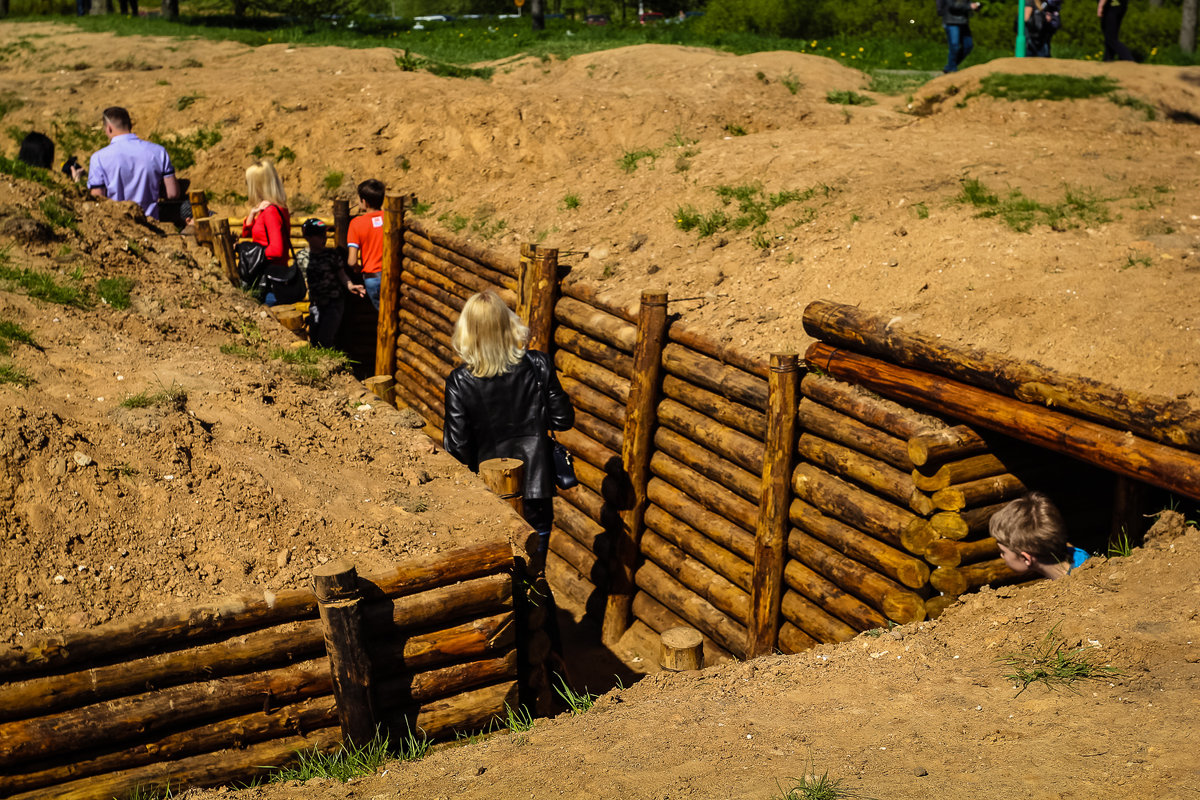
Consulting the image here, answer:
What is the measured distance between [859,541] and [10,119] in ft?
51.2

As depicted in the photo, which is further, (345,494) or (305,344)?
(305,344)

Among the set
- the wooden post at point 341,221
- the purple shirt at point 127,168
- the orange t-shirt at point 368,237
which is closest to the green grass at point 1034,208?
the orange t-shirt at point 368,237

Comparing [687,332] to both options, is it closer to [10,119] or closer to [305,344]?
[305,344]

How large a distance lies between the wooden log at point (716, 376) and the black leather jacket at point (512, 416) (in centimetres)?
147

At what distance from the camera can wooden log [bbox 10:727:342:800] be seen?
14.4 ft

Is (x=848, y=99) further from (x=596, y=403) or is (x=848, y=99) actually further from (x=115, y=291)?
(x=115, y=291)

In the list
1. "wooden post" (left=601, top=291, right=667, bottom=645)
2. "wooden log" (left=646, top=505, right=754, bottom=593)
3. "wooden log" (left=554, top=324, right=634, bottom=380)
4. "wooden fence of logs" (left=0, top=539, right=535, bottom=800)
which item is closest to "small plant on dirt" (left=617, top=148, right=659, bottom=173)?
"wooden log" (left=554, top=324, right=634, bottom=380)

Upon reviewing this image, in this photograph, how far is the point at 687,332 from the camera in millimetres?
8258

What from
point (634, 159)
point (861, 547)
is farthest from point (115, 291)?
point (634, 159)

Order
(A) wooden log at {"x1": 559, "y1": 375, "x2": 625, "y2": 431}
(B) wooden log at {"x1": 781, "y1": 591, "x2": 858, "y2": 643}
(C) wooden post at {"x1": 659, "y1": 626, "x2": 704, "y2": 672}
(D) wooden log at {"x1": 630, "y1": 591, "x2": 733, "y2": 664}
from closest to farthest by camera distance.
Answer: (C) wooden post at {"x1": 659, "y1": 626, "x2": 704, "y2": 672}
(B) wooden log at {"x1": 781, "y1": 591, "x2": 858, "y2": 643}
(D) wooden log at {"x1": 630, "y1": 591, "x2": 733, "y2": 664}
(A) wooden log at {"x1": 559, "y1": 375, "x2": 625, "y2": 431}

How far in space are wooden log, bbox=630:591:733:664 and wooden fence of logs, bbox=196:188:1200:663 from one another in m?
0.02

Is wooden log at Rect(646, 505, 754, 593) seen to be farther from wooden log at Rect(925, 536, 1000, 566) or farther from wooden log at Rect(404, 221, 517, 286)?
wooden log at Rect(404, 221, 517, 286)

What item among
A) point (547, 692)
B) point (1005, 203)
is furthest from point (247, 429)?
point (1005, 203)

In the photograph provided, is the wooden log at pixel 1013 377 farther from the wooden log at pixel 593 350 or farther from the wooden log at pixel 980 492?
the wooden log at pixel 593 350
